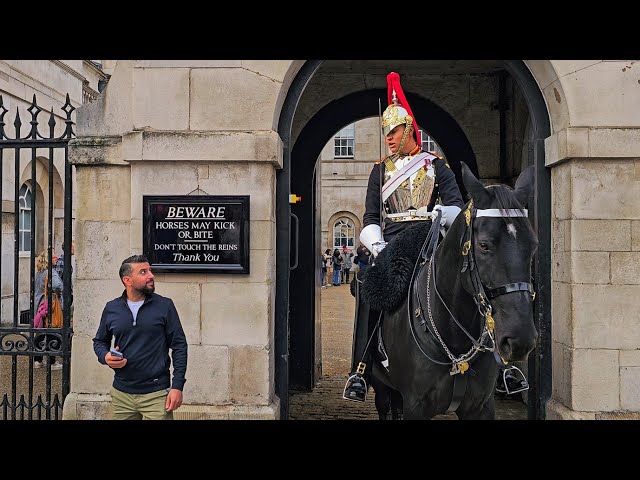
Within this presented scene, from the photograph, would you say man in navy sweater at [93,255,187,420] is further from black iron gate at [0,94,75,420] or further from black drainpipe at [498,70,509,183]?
black drainpipe at [498,70,509,183]

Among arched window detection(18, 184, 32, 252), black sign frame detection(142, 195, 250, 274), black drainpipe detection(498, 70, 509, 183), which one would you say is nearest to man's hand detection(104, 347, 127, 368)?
black sign frame detection(142, 195, 250, 274)

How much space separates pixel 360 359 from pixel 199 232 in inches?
68.9

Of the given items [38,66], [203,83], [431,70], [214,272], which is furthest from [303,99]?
[38,66]

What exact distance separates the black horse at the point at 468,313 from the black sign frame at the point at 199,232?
1458 mm

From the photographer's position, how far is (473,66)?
8.92 metres

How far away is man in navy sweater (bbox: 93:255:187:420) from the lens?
4.03 metres

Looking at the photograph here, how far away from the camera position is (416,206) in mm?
5133

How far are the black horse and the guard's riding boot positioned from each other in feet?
0.43

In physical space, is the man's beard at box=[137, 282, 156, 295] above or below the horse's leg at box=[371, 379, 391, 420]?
above

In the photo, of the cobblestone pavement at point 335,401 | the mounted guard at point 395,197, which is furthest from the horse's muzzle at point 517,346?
the cobblestone pavement at point 335,401

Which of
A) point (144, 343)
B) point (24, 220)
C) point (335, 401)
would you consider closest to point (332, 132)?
point (335, 401)

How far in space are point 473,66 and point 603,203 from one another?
13.7ft

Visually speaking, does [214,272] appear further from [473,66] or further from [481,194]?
[473,66]

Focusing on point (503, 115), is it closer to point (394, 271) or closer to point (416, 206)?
point (416, 206)
